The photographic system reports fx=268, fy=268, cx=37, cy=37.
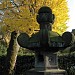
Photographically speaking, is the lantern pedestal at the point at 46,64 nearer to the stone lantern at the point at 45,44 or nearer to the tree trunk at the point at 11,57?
the stone lantern at the point at 45,44

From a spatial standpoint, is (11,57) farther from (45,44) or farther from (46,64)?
(45,44)

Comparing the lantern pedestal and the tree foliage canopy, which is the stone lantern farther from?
the tree foliage canopy

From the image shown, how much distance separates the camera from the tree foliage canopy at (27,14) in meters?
18.5

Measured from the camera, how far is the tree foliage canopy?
18.5 metres

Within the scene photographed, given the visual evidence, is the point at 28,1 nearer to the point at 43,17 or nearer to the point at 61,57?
the point at 61,57

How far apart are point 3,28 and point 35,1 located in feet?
10.5

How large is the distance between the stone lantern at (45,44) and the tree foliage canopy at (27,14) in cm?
1070

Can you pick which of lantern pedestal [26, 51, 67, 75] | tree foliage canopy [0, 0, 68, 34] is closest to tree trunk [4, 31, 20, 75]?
tree foliage canopy [0, 0, 68, 34]

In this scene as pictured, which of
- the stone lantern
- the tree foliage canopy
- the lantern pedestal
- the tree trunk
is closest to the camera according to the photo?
the stone lantern

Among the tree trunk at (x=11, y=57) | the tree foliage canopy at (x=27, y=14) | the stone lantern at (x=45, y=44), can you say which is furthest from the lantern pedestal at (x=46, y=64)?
the tree foliage canopy at (x=27, y=14)

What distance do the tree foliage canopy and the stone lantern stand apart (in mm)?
10705

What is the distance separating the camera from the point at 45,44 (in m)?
7.20

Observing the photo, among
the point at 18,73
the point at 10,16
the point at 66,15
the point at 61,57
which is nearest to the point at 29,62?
the point at 18,73

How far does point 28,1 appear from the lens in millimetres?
19719
